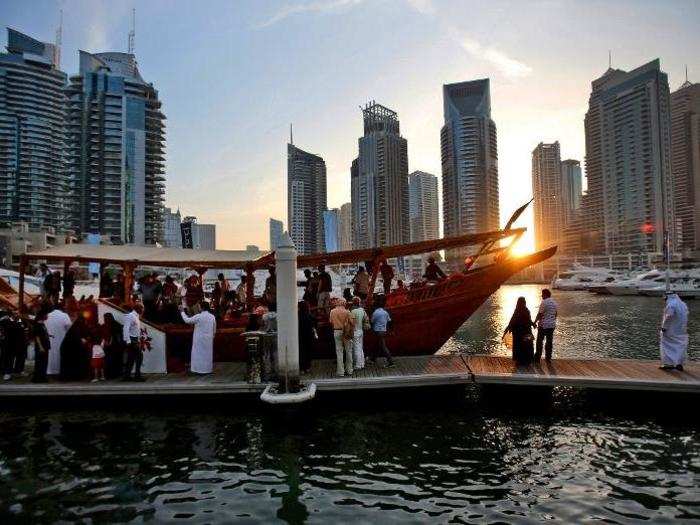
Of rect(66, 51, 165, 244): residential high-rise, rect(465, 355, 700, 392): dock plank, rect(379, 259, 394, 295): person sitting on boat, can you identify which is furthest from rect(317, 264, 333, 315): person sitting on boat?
rect(66, 51, 165, 244): residential high-rise

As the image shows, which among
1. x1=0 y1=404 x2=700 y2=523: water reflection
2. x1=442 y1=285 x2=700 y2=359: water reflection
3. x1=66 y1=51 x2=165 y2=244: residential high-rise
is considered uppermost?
x1=66 y1=51 x2=165 y2=244: residential high-rise

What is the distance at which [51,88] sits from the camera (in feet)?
430

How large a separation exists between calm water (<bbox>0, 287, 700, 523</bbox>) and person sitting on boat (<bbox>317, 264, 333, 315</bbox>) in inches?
111

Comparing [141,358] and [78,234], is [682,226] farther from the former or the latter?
[141,358]

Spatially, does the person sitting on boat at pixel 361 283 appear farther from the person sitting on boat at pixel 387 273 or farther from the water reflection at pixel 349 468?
the water reflection at pixel 349 468

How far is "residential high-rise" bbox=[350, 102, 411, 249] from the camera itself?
16162cm

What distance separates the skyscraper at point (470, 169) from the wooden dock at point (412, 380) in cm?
16096

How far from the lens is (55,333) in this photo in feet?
35.2

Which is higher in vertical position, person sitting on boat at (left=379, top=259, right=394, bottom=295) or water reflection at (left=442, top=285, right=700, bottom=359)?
person sitting on boat at (left=379, top=259, right=394, bottom=295)

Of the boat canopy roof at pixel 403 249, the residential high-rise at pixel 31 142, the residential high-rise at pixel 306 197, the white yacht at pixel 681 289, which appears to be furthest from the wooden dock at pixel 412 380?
the residential high-rise at pixel 306 197

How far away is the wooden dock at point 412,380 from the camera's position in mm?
9570

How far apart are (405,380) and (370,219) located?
15530 centimetres

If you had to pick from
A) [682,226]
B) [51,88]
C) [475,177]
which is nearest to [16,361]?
[51,88]

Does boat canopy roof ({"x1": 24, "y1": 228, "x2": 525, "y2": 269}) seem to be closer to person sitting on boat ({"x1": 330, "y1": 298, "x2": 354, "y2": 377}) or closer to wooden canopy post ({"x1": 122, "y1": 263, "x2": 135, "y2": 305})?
wooden canopy post ({"x1": 122, "y1": 263, "x2": 135, "y2": 305})
